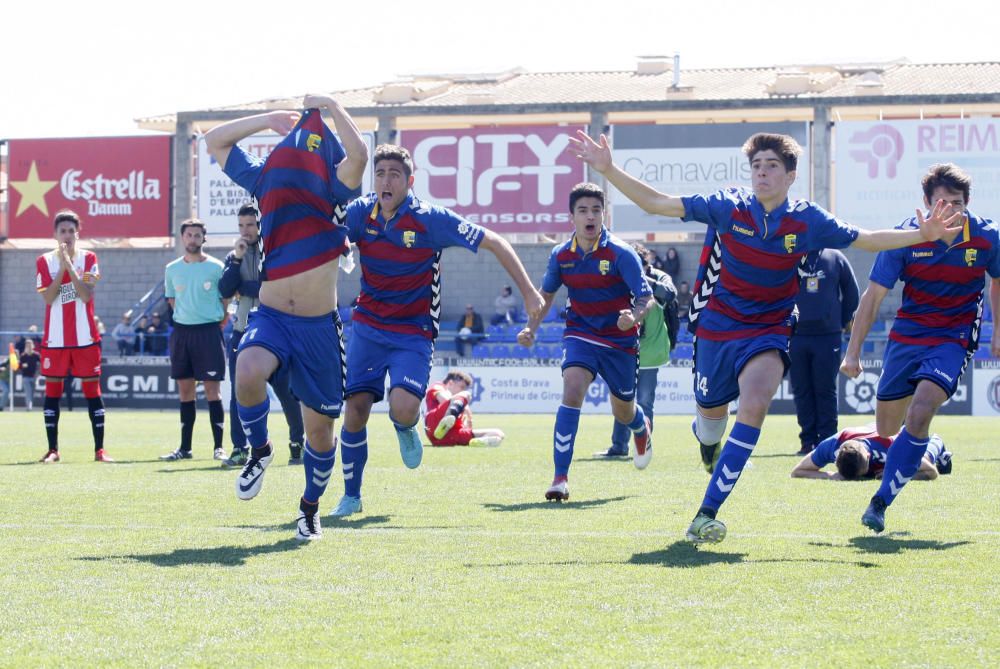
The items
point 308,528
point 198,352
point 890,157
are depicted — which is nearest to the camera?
point 308,528

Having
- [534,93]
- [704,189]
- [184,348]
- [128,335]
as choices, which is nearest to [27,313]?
[128,335]

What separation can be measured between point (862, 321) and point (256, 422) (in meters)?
3.44

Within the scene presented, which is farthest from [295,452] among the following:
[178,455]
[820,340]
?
[820,340]

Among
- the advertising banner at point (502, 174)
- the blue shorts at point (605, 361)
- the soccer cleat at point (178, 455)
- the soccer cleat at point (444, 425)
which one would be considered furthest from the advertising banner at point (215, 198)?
the blue shorts at point (605, 361)

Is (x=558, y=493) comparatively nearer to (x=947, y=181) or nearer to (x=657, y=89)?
(x=947, y=181)

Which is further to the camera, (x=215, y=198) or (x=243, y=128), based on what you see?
(x=215, y=198)

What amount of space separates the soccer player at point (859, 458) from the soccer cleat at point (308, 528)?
16.3ft

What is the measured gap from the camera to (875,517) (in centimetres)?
748

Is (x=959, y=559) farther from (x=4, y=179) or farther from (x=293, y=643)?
(x=4, y=179)

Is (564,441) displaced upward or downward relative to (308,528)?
upward

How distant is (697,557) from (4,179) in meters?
48.1

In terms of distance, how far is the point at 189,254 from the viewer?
43.8ft

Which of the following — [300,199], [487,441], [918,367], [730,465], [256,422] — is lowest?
[487,441]

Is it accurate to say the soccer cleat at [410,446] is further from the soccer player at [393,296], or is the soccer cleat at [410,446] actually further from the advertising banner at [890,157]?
the advertising banner at [890,157]
